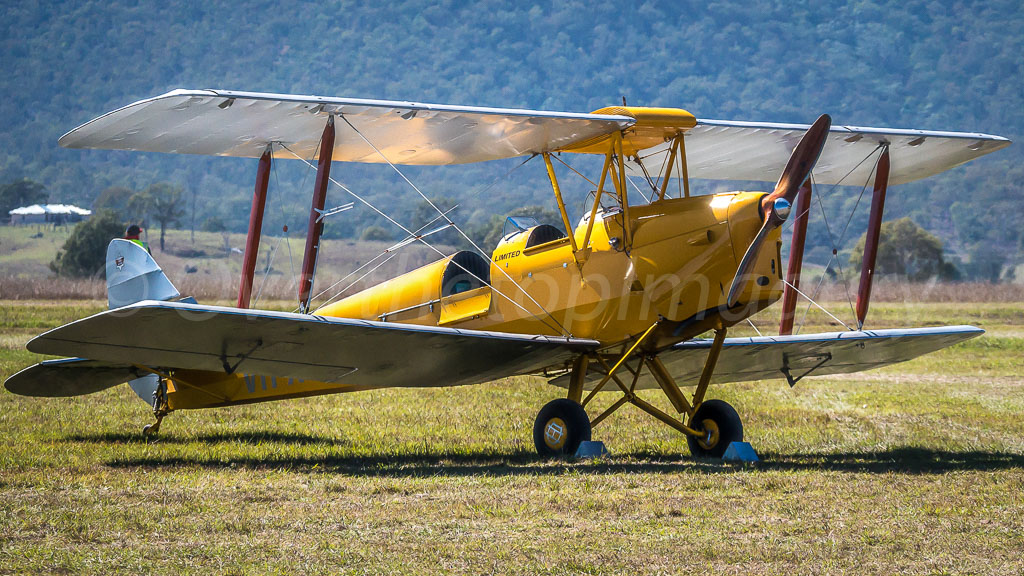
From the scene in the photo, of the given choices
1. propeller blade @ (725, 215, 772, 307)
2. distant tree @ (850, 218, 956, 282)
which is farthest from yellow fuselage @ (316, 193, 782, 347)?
distant tree @ (850, 218, 956, 282)

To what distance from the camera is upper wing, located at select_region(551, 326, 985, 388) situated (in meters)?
10.6

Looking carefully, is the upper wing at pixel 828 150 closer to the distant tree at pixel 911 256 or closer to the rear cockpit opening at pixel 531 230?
the rear cockpit opening at pixel 531 230

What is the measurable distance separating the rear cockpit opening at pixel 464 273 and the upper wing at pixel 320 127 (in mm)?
1186

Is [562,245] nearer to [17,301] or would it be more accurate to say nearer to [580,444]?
[580,444]

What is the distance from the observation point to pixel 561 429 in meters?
9.28

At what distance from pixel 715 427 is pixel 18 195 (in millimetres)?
136394

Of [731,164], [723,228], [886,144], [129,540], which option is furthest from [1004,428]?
[129,540]

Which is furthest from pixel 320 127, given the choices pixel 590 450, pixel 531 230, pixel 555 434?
pixel 590 450

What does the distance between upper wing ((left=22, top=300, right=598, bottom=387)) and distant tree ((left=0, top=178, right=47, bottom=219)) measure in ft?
430

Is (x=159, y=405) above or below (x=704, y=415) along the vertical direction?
below

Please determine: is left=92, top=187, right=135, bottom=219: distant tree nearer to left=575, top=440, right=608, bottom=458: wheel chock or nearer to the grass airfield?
the grass airfield

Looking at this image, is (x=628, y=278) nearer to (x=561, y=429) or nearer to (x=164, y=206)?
(x=561, y=429)

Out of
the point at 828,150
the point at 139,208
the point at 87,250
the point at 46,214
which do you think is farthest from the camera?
the point at 139,208

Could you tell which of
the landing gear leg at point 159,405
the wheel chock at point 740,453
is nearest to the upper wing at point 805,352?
the wheel chock at point 740,453
